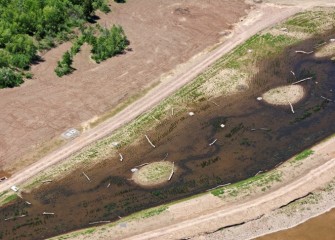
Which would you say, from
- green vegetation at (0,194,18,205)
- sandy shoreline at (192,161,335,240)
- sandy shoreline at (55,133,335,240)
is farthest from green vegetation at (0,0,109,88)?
sandy shoreline at (192,161,335,240)

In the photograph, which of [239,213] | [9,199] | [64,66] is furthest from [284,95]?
[9,199]

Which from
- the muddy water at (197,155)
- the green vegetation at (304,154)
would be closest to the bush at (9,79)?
the muddy water at (197,155)

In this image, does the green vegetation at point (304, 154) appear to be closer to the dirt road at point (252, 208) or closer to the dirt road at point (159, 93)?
the dirt road at point (252, 208)

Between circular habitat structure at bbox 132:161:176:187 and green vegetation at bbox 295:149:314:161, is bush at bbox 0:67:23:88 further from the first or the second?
green vegetation at bbox 295:149:314:161

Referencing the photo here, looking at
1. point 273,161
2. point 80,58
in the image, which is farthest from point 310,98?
point 80,58

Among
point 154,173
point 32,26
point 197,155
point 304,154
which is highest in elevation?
point 32,26

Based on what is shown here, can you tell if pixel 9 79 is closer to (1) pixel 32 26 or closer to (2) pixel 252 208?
(1) pixel 32 26
